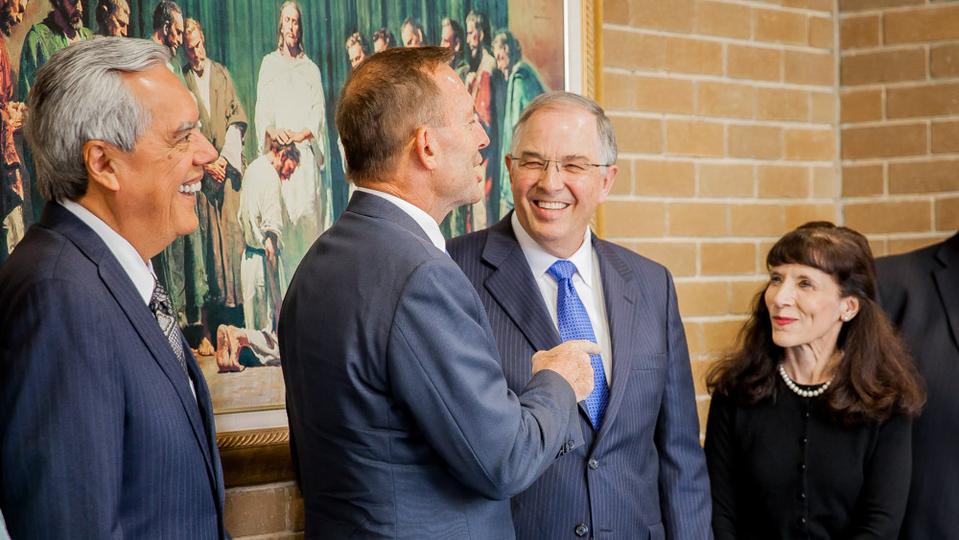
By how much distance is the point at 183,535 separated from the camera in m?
1.69

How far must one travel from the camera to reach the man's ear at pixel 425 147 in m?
1.81

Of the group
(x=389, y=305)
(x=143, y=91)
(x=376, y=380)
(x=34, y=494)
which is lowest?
(x=34, y=494)

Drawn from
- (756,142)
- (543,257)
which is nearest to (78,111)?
(543,257)

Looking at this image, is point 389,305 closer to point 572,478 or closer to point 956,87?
point 572,478

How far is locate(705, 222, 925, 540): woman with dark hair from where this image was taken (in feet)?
8.98

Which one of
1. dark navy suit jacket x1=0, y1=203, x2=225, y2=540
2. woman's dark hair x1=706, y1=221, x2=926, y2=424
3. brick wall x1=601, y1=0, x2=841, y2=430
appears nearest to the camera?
dark navy suit jacket x1=0, y1=203, x2=225, y2=540

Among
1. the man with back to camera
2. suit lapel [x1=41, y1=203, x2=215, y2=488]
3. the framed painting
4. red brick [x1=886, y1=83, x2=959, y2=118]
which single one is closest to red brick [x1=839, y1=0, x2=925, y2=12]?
red brick [x1=886, y1=83, x2=959, y2=118]

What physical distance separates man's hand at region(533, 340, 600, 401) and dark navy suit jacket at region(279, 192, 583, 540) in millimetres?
59

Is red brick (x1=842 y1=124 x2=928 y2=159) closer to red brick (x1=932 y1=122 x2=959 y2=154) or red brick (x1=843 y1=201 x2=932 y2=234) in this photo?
red brick (x1=932 y1=122 x2=959 y2=154)

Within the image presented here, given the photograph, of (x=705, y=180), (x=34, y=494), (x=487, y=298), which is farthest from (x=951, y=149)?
(x=34, y=494)

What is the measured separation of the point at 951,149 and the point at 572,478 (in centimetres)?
212

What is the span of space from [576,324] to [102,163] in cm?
111

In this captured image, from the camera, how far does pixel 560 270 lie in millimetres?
2461

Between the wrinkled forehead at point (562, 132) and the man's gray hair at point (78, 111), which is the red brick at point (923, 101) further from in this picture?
the man's gray hair at point (78, 111)
